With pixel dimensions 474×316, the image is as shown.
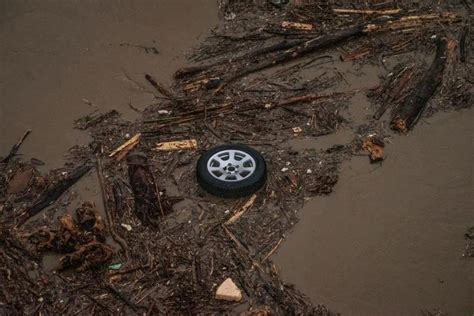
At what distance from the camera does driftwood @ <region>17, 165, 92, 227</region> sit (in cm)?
614

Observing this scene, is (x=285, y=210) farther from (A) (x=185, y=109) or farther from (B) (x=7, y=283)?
(B) (x=7, y=283)

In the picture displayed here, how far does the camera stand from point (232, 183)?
20.3 feet

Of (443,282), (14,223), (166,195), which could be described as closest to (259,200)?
(166,195)

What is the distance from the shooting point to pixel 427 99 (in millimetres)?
7480

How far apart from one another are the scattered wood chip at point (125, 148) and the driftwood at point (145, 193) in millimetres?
113

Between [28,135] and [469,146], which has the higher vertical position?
[469,146]

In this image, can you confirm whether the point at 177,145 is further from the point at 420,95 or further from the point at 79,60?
the point at 420,95

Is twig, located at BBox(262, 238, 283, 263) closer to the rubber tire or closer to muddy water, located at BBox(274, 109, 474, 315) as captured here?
muddy water, located at BBox(274, 109, 474, 315)

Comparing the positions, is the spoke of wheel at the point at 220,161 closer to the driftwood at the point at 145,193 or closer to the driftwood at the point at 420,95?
Result: the driftwood at the point at 145,193

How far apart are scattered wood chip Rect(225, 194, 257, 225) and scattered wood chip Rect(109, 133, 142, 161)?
1596 mm

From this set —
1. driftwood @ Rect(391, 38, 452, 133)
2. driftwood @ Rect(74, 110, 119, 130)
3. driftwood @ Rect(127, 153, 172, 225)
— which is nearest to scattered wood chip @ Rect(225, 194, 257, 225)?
driftwood @ Rect(127, 153, 172, 225)

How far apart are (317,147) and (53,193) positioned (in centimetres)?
309

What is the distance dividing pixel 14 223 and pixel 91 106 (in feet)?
6.58

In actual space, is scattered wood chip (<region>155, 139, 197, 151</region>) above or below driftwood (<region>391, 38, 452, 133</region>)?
below
